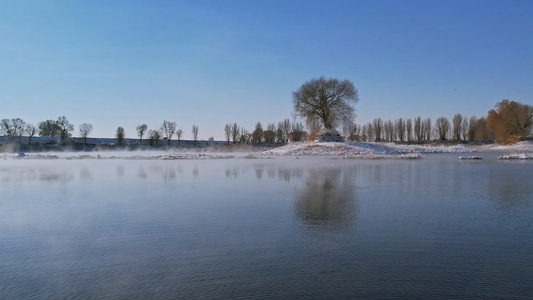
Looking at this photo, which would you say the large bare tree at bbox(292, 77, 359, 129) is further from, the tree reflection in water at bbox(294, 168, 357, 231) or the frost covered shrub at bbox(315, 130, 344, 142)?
the tree reflection in water at bbox(294, 168, 357, 231)

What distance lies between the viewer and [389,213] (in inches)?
206

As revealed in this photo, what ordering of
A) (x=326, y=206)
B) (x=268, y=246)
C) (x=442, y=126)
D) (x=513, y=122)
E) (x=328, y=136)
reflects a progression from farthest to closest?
(x=442, y=126), (x=513, y=122), (x=328, y=136), (x=326, y=206), (x=268, y=246)

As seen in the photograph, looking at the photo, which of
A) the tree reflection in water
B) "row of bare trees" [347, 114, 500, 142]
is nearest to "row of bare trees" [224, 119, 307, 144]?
"row of bare trees" [347, 114, 500, 142]

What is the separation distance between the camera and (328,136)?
34906mm

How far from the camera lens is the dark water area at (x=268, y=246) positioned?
8.91ft

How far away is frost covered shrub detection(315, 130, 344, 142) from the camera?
3472cm

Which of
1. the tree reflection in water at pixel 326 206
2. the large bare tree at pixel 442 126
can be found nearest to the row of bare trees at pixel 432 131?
the large bare tree at pixel 442 126

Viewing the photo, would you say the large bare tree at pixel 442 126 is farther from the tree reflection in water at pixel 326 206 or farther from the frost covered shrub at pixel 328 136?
the tree reflection in water at pixel 326 206

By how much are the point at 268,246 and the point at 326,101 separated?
3523 cm

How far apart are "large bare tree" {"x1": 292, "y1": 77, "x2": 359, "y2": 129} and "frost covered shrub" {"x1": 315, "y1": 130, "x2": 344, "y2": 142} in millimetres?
3168

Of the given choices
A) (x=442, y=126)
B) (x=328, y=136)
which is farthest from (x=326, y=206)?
(x=442, y=126)

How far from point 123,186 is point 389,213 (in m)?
6.39

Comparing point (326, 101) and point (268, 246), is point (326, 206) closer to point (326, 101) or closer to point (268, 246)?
point (268, 246)

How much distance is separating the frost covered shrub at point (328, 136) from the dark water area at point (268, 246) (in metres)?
27.7
